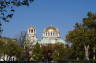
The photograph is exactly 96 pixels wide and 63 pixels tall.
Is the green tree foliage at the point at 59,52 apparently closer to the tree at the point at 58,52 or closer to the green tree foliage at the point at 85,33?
the tree at the point at 58,52

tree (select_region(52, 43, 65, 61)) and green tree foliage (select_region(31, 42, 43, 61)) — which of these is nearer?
tree (select_region(52, 43, 65, 61))

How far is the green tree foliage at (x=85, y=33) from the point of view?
68.3 meters

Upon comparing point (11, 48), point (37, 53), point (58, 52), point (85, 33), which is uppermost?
point (85, 33)

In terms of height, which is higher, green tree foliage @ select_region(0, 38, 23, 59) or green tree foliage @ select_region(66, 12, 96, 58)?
green tree foliage @ select_region(66, 12, 96, 58)

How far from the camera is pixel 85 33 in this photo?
2707 inches

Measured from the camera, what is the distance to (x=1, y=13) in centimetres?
2311

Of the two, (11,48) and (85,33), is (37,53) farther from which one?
(85,33)

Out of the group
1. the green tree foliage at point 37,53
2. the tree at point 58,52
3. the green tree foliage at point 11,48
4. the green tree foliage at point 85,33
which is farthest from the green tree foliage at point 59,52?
the green tree foliage at point 85,33

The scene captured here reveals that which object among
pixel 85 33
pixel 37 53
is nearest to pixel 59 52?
pixel 37 53

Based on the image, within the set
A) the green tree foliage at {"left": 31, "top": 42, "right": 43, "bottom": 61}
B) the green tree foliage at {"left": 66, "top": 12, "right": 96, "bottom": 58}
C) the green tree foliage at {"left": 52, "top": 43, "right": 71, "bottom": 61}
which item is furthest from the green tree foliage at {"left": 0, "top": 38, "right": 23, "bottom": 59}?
the green tree foliage at {"left": 66, "top": 12, "right": 96, "bottom": 58}

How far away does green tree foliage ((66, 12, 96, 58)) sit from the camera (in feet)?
224

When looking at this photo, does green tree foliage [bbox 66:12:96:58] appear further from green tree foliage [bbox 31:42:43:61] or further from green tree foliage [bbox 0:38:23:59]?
green tree foliage [bbox 31:42:43:61]

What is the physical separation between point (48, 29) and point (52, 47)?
175 feet

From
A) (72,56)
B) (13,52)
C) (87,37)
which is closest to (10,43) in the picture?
(13,52)
